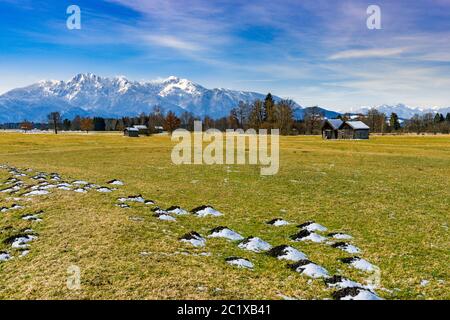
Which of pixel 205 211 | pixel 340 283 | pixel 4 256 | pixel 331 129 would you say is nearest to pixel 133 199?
pixel 205 211

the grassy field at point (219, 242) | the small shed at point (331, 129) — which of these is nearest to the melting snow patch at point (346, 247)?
the grassy field at point (219, 242)

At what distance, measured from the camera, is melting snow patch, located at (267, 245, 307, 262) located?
1161 centimetres

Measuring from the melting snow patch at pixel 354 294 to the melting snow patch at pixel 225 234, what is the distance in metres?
5.33

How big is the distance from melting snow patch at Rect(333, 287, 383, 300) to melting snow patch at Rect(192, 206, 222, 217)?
9.20 metres

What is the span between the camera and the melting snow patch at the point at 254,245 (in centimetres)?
1264

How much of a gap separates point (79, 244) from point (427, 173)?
1362 inches

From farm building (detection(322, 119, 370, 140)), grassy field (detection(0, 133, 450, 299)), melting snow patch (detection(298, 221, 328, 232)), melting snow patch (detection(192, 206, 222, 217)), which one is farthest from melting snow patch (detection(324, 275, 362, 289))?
farm building (detection(322, 119, 370, 140))

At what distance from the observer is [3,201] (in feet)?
64.8

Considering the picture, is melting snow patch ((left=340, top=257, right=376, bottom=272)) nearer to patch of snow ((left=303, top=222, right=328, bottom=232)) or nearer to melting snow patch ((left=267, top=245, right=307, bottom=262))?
melting snow patch ((left=267, top=245, right=307, bottom=262))
